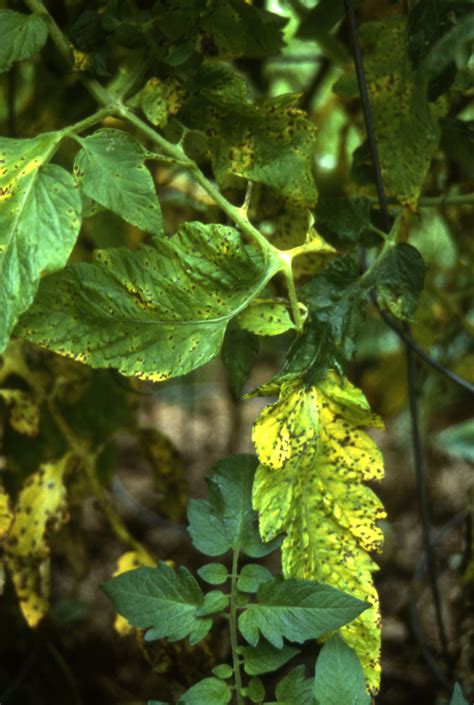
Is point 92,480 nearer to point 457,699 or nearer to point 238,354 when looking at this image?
point 238,354

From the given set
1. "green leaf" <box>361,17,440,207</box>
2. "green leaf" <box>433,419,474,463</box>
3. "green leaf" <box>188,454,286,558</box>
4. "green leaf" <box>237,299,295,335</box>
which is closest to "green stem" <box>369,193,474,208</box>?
"green leaf" <box>361,17,440,207</box>

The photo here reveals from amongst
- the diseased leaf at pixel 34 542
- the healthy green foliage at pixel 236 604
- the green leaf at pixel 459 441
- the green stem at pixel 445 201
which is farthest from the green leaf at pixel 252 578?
the green leaf at pixel 459 441

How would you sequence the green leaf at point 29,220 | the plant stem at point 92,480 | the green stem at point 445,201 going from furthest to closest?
the plant stem at point 92,480
the green stem at point 445,201
the green leaf at point 29,220

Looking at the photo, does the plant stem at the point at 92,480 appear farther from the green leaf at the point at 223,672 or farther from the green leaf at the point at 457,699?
the green leaf at the point at 457,699

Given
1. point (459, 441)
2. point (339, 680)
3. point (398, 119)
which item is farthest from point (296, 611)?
point (459, 441)

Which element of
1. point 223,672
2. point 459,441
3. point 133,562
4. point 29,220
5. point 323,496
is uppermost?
point 29,220

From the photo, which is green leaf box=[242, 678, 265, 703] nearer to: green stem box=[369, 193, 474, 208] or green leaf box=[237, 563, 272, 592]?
green leaf box=[237, 563, 272, 592]
